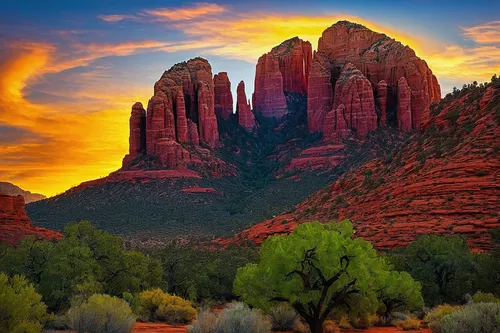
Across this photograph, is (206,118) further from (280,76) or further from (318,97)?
(280,76)

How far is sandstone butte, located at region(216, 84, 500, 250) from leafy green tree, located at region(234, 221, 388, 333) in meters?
24.7

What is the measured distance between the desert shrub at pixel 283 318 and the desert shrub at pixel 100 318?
739 centimetres

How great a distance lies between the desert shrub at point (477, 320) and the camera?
1975 cm

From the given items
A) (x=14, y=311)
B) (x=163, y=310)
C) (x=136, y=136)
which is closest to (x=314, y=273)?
(x=163, y=310)

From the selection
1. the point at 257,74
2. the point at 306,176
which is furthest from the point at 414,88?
the point at 257,74

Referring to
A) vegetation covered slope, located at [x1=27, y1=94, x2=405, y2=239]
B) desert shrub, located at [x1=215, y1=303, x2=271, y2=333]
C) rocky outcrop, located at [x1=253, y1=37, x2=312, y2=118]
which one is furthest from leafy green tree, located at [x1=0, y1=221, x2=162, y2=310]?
rocky outcrop, located at [x1=253, y1=37, x2=312, y2=118]

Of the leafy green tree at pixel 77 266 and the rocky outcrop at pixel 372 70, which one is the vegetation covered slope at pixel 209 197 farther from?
the leafy green tree at pixel 77 266

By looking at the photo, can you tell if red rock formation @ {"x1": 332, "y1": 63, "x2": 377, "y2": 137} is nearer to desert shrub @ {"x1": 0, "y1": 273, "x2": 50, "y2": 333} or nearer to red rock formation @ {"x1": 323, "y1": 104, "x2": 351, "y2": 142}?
red rock formation @ {"x1": 323, "y1": 104, "x2": 351, "y2": 142}

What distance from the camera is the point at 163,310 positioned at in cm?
2952

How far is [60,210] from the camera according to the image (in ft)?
324

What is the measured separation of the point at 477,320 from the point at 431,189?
3500cm

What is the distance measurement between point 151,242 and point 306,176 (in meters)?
40.6

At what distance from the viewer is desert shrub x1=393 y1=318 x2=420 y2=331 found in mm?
27172

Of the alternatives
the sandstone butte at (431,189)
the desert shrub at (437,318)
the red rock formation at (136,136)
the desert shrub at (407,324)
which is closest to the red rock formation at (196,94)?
the red rock formation at (136,136)
